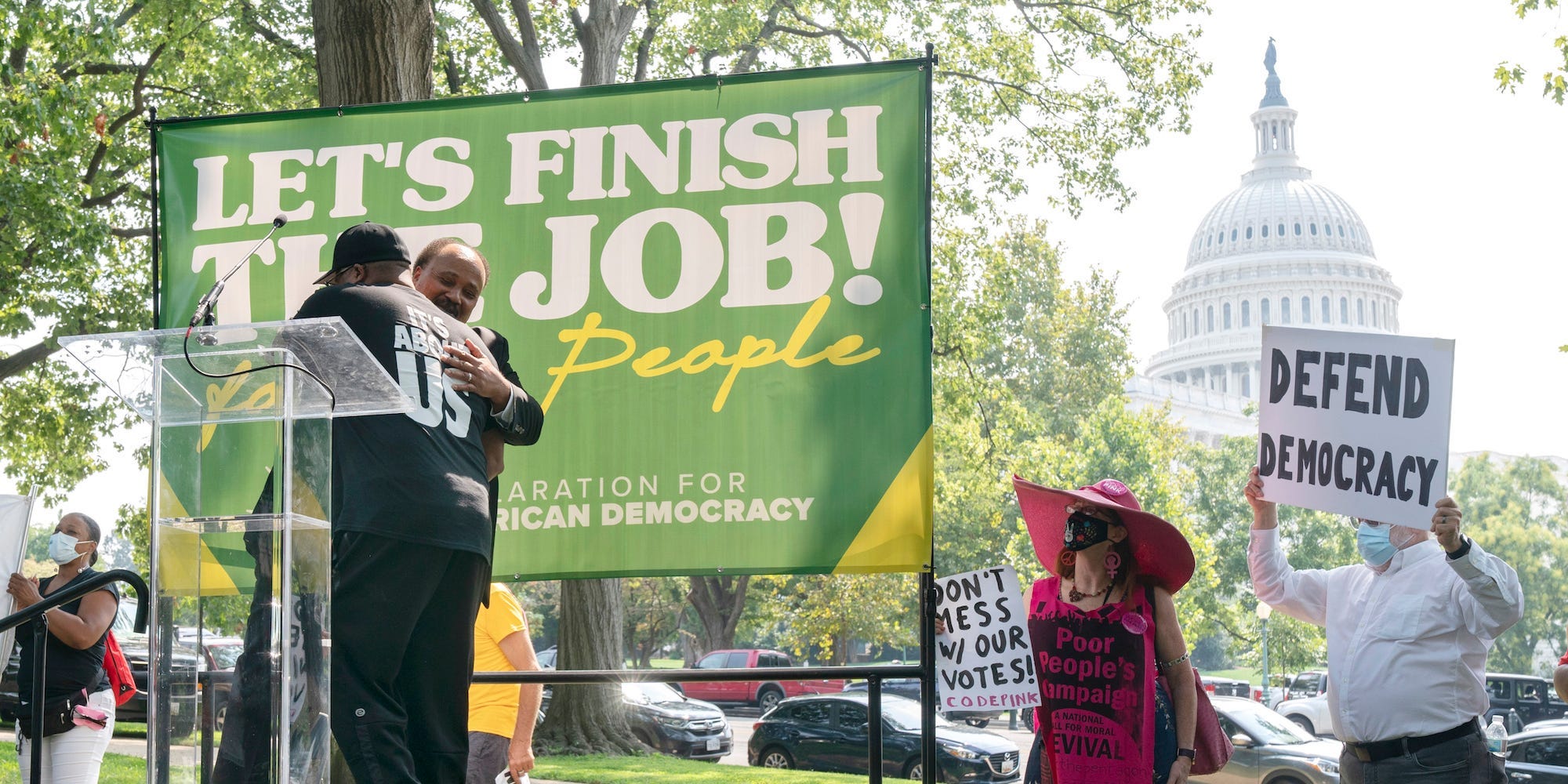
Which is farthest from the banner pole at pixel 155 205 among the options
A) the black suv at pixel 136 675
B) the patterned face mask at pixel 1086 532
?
the patterned face mask at pixel 1086 532

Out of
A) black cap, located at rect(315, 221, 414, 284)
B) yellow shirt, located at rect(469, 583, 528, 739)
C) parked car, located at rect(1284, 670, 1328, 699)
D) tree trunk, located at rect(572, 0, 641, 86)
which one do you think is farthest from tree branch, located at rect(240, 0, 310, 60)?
parked car, located at rect(1284, 670, 1328, 699)

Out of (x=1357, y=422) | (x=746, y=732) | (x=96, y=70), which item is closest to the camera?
(x=1357, y=422)

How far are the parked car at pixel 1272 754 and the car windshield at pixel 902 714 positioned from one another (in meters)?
3.85

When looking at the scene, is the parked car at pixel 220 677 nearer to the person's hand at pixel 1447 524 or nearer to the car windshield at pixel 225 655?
the car windshield at pixel 225 655

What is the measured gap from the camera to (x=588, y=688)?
17.2m

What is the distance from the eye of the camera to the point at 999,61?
21.9m

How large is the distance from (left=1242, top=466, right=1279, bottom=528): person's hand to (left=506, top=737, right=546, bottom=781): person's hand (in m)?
3.08

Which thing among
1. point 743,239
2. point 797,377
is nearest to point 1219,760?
point 797,377

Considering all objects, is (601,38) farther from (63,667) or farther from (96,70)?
(63,667)

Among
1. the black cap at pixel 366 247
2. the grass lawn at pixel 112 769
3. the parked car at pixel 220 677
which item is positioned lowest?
the grass lawn at pixel 112 769

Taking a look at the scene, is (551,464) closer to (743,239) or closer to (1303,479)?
(743,239)

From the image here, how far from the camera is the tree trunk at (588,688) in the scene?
54.9ft

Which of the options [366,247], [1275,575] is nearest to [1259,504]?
[1275,575]

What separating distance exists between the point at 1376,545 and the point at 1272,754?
14.1 metres
